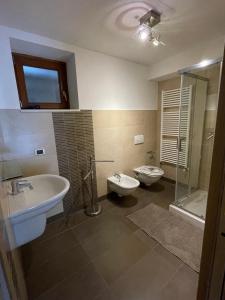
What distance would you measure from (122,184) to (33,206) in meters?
1.49

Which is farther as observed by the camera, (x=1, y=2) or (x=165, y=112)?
(x=165, y=112)

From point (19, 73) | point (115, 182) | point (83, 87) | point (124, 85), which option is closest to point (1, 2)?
point (19, 73)

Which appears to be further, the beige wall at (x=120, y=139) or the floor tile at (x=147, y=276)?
the beige wall at (x=120, y=139)

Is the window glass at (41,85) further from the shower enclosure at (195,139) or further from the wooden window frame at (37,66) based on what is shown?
the shower enclosure at (195,139)

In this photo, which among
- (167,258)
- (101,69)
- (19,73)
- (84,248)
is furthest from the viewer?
(101,69)

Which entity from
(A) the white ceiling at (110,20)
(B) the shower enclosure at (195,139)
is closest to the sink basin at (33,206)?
(A) the white ceiling at (110,20)

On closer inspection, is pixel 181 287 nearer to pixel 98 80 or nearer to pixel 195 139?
pixel 195 139

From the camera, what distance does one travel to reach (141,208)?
7.70ft

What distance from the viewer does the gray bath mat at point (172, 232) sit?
1546 millimetres

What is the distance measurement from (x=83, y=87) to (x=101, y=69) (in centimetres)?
43

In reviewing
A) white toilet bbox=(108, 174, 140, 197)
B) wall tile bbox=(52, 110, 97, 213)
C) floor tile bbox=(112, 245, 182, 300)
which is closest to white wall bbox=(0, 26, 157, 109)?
wall tile bbox=(52, 110, 97, 213)

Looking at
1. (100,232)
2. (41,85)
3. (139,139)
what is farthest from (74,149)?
(139,139)

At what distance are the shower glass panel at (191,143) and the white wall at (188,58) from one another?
238mm

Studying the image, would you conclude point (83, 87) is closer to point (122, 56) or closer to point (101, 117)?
point (101, 117)
